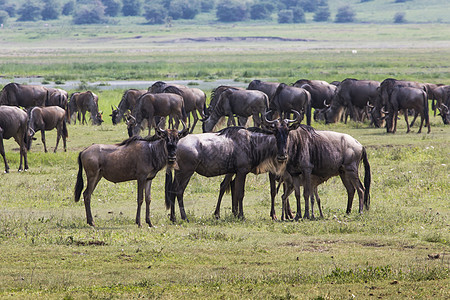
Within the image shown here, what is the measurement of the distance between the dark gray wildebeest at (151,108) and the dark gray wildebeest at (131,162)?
11.6 metres

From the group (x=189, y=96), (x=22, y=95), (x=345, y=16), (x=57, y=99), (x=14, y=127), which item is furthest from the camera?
(x=345, y=16)

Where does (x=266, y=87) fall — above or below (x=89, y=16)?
above

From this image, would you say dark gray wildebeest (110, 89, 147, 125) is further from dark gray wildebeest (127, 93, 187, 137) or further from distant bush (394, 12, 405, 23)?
distant bush (394, 12, 405, 23)

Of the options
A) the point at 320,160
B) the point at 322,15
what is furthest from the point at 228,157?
the point at 322,15

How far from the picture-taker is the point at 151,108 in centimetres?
2327

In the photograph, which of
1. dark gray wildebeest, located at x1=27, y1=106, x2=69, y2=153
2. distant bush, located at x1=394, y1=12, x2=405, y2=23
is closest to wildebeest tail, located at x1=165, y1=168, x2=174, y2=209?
dark gray wildebeest, located at x1=27, y1=106, x2=69, y2=153

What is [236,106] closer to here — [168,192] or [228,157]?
[228,157]

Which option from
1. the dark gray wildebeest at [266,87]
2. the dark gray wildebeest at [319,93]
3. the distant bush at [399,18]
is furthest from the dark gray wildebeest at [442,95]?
the distant bush at [399,18]

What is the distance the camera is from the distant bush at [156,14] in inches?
7229

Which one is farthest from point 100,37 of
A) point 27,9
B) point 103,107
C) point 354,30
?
point 103,107

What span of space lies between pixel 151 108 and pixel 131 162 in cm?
1207

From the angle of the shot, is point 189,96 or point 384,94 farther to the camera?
point 189,96

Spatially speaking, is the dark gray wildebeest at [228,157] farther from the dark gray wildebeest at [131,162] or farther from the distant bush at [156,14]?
the distant bush at [156,14]

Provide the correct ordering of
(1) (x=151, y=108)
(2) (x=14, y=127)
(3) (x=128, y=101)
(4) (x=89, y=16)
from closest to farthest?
(2) (x=14, y=127) → (1) (x=151, y=108) → (3) (x=128, y=101) → (4) (x=89, y=16)
